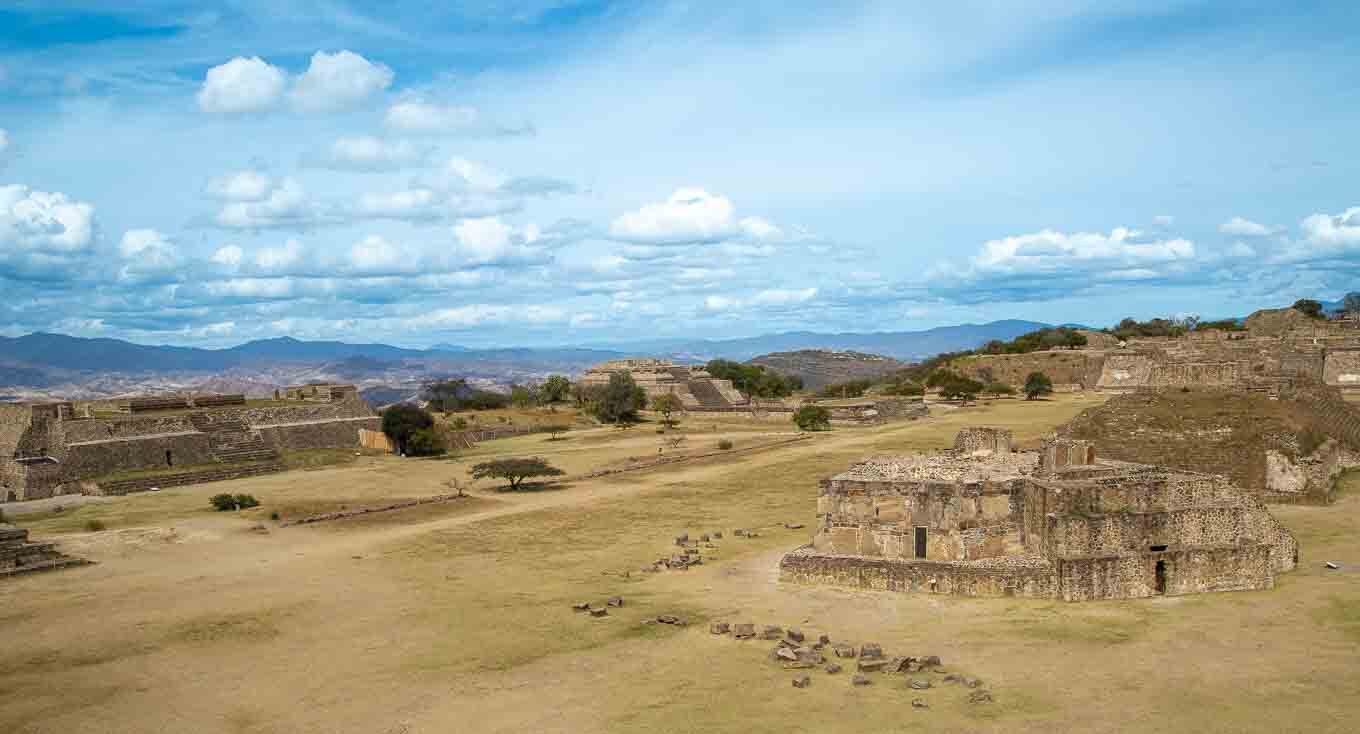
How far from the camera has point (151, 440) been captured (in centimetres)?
3969

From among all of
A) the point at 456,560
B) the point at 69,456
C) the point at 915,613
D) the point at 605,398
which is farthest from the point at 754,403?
the point at 915,613

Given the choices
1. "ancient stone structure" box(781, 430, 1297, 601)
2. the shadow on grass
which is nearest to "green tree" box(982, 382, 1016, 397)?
the shadow on grass

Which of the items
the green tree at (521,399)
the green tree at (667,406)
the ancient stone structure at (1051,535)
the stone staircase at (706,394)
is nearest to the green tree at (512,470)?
the ancient stone structure at (1051,535)

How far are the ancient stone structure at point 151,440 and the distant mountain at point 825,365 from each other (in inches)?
4016

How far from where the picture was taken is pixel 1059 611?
15.8 m

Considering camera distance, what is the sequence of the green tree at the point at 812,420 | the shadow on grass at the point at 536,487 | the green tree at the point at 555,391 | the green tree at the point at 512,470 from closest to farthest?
the green tree at the point at 512,470 < the shadow on grass at the point at 536,487 < the green tree at the point at 812,420 < the green tree at the point at 555,391

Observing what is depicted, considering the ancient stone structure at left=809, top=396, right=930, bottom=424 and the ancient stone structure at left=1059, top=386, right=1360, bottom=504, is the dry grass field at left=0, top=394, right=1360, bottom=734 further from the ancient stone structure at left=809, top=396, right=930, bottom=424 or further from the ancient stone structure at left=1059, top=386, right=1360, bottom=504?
the ancient stone structure at left=809, top=396, right=930, bottom=424

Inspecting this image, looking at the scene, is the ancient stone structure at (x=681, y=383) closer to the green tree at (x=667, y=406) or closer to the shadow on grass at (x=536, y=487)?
the green tree at (x=667, y=406)

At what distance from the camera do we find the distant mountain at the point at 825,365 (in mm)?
149250

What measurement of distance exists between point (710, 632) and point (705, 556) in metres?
6.54

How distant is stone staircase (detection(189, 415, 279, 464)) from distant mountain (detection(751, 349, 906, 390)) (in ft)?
342

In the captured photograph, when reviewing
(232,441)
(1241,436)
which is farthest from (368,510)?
(1241,436)

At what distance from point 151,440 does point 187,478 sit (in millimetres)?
3414

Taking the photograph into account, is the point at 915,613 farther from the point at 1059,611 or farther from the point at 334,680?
the point at 334,680
